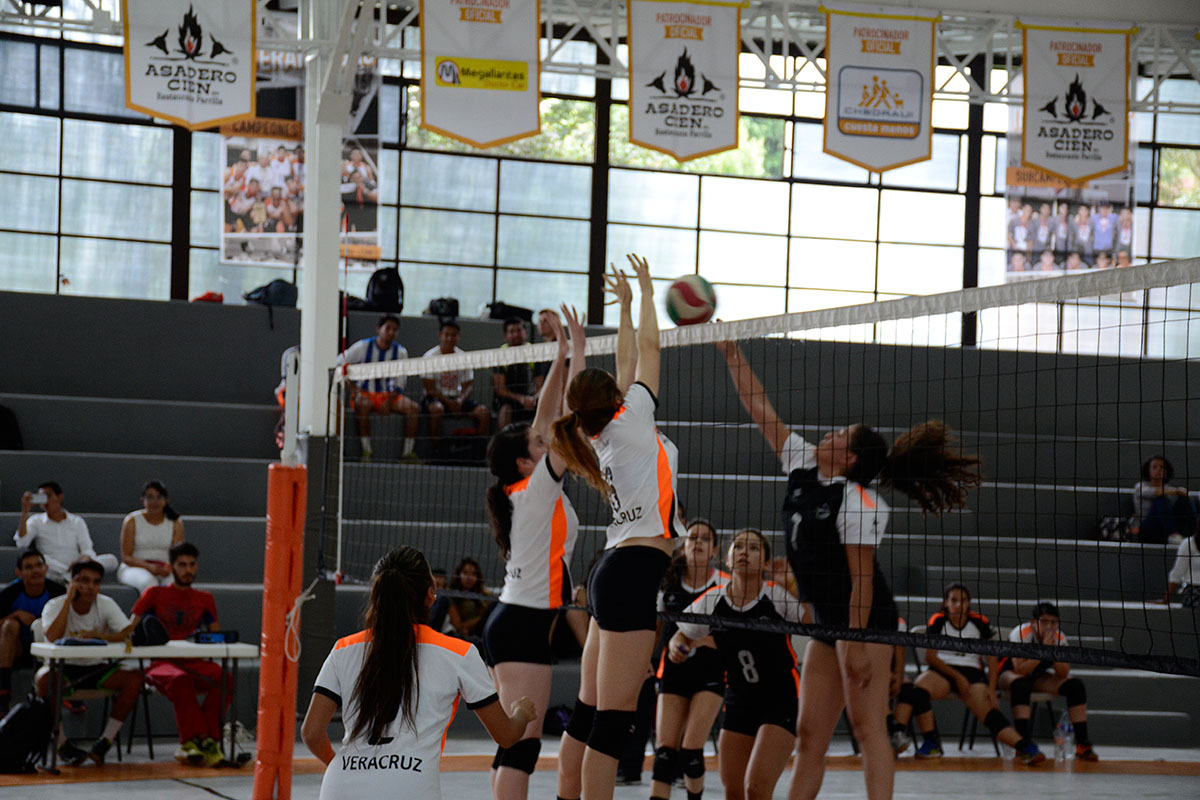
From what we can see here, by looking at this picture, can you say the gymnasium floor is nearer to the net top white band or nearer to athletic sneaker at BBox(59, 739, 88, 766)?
athletic sneaker at BBox(59, 739, 88, 766)

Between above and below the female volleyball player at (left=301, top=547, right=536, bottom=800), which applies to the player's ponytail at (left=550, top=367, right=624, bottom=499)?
above

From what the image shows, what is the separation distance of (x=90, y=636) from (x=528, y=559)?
400 centimetres

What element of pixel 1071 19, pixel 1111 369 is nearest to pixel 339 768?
pixel 1071 19

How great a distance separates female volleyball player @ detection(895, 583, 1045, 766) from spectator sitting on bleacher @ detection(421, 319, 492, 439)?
460 cm

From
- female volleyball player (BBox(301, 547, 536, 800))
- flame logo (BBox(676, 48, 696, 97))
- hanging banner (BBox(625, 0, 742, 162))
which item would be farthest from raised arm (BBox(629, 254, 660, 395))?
flame logo (BBox(676, 48, 696, 97))

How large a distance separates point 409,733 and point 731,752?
253 centimetres

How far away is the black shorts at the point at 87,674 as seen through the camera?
8.06m

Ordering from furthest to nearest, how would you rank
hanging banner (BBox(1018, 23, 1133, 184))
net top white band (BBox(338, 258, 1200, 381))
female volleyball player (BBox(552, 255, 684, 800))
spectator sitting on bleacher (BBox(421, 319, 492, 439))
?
1. spectator sitting on bleacher (BBox(421, 319, 492, 439))
2. hanging banner (BBox(1018, 23, 1133, 184))
3. female volleyball player (BBox(552, 255, 684, 800))
4. net top white band (BBox(338, 258, 1200, 381))

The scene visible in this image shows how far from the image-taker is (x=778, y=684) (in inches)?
215

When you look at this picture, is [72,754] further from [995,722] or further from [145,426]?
[995,722]

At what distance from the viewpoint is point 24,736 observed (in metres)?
7.54

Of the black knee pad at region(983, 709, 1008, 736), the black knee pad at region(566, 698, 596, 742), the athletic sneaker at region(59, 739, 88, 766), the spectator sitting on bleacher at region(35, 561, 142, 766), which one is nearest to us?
the black knee pad at region(566, 698, 596, 742)

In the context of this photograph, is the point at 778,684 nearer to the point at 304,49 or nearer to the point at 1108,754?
the point at 1108,754

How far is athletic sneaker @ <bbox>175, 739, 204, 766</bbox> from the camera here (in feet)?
26.5
